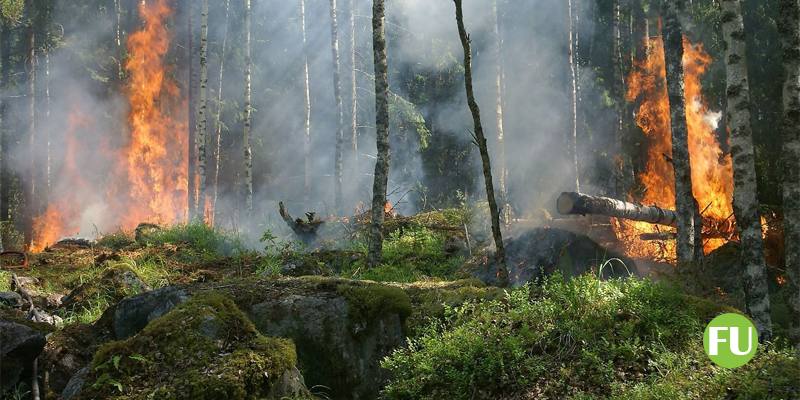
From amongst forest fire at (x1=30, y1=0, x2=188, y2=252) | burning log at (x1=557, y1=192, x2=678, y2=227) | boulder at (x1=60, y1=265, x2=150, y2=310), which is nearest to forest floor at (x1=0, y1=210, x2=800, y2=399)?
boulder at (x1=60, y1=265, x2=150, y2=310)

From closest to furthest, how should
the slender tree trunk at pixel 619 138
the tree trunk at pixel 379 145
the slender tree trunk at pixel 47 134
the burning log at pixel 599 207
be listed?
the tree trunk at pixel 379 145 → the burning log at pixel 599 207 → the slender tree trunk at pixel 619 138 → the slender tree trunk at pixel 47 134

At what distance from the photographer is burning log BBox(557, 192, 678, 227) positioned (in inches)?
527

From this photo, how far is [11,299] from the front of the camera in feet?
29.5

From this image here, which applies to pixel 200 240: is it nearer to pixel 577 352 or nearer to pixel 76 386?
pixel 76 386

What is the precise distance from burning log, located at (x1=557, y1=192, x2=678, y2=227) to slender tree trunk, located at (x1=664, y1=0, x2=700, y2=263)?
1.89m

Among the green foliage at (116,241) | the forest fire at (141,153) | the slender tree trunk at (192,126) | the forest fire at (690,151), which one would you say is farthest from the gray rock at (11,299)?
the forest fire at (141,153)

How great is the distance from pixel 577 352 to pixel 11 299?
8.02 m

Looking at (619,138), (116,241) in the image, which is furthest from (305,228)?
(619,138)

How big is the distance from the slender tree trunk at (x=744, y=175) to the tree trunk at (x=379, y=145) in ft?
21.1

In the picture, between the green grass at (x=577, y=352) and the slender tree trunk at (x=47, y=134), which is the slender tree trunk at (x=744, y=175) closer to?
the green grass at (x=577, y=352)

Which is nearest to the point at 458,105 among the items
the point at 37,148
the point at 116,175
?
the point at 116,175

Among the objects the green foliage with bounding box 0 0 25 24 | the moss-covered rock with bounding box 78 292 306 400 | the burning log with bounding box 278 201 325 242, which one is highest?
the green foliage with bounding box 0 0 25 24

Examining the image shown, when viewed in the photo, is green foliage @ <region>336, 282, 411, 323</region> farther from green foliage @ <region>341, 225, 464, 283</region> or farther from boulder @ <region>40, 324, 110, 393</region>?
green foliage @ <region>341, 225, 464, 283</region>

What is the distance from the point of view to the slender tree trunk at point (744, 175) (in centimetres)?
848
